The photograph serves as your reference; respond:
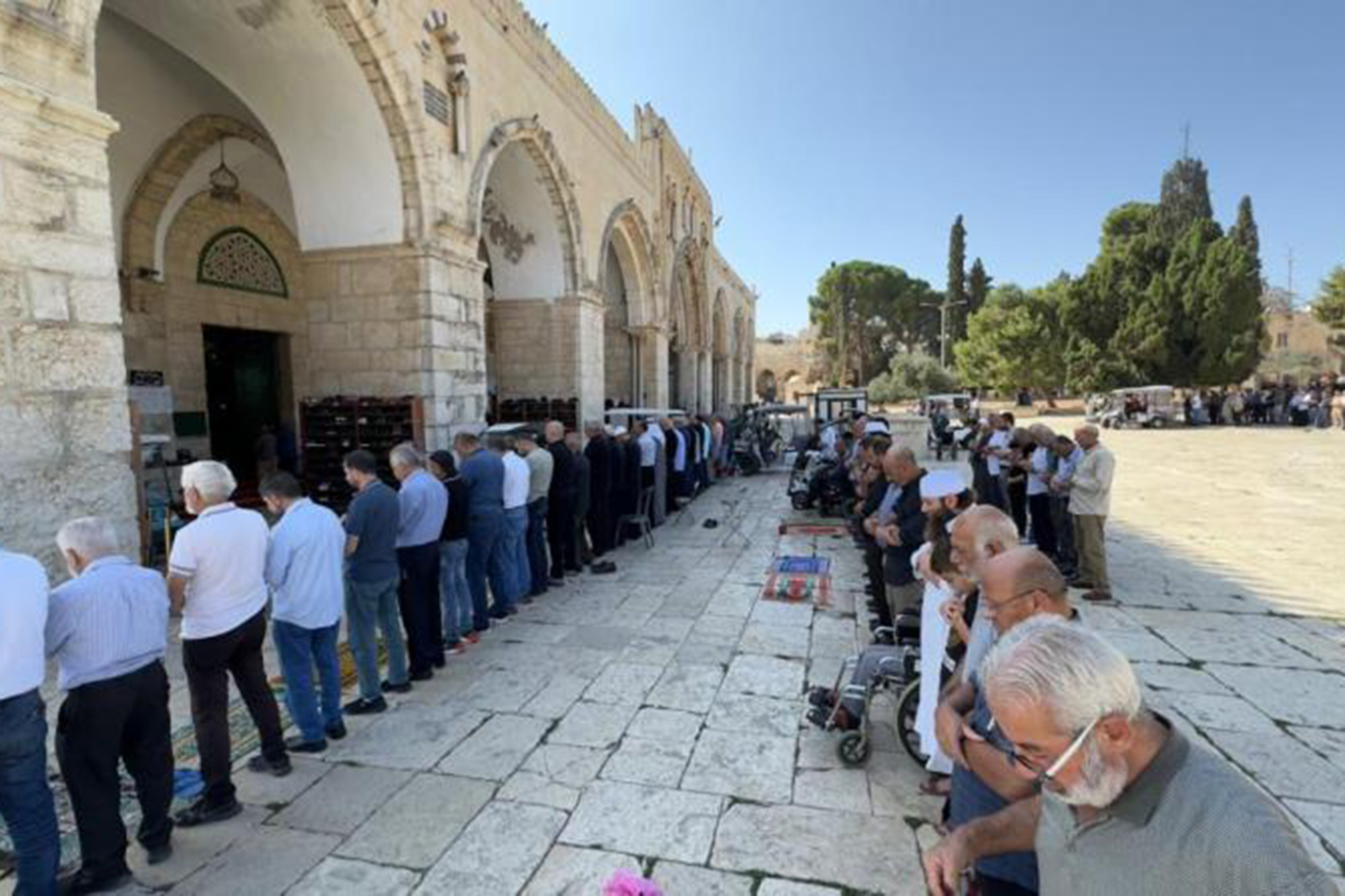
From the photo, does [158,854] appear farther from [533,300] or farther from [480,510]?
[533,300]

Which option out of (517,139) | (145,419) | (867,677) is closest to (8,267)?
(867,677)

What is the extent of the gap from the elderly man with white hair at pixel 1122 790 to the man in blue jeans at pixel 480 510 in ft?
14.5

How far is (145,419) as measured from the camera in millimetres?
8938

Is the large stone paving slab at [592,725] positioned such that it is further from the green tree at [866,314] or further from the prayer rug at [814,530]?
the green tree at [866,314]

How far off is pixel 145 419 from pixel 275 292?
123 inches

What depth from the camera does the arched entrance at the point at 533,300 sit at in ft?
36.6

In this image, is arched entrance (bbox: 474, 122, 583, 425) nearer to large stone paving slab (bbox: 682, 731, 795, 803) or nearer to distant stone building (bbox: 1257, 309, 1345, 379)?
large stone paving slab (bbox: 682, 731, 795, 803)

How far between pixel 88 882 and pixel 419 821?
1144 mm

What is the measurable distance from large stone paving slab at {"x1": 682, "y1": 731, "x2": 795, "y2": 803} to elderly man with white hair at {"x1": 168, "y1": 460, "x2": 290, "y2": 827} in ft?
6.83

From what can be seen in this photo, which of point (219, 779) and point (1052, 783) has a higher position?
point (1052, 783)

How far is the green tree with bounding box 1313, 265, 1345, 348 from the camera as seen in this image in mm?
31453

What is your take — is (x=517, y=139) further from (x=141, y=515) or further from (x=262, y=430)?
(x=141, y=515)

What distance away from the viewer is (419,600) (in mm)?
4418

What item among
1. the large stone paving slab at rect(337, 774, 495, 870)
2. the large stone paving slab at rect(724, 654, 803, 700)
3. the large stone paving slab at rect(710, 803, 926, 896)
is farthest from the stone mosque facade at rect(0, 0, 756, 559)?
the large stone paving slab at rect(710, 803, 926, 896)
